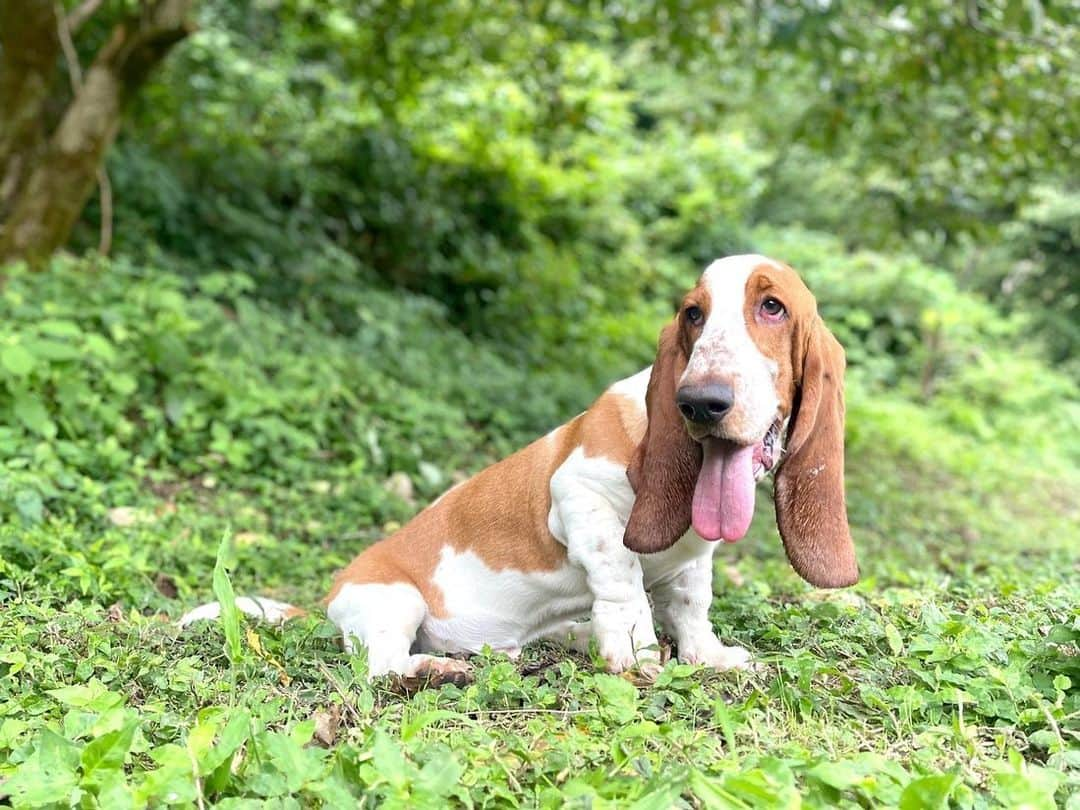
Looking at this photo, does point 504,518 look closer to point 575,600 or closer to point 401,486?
point 575,600

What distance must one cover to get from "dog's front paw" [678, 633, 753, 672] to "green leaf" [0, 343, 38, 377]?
3.75 metres

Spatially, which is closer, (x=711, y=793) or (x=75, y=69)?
(x=711, y=793)

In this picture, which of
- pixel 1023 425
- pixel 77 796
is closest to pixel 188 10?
pixel 77 796

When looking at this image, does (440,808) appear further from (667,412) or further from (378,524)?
(378,524)

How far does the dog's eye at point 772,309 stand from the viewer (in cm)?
323

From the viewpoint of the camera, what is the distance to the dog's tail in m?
4.14

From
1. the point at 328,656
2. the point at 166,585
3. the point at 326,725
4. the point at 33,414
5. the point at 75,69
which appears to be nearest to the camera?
the point at 326,725

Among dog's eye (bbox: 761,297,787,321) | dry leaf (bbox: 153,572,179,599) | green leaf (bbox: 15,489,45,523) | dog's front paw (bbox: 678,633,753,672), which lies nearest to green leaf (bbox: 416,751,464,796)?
dog's front paw (bbox: 678,633,753,672)

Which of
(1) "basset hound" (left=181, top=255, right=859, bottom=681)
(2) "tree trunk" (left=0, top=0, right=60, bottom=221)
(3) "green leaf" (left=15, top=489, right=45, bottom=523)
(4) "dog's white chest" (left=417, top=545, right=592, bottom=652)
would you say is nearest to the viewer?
(1) "basset hound" (left=181, top=255, right=859, bottom=681)

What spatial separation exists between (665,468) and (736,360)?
0.42 metres

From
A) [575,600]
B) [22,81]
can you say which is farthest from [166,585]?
[22,81]

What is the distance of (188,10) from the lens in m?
8.28

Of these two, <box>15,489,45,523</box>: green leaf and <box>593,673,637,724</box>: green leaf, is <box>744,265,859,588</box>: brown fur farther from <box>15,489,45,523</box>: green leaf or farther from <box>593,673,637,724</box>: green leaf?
<box>15,489,45,523</box>: green leaf

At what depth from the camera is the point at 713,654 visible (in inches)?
146
